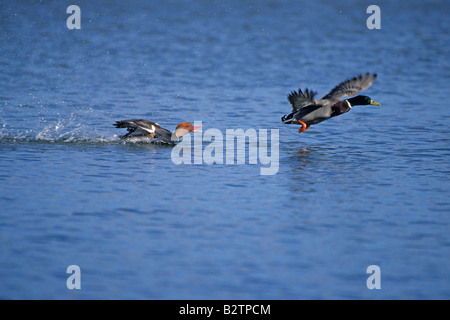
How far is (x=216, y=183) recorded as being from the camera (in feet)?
41.8

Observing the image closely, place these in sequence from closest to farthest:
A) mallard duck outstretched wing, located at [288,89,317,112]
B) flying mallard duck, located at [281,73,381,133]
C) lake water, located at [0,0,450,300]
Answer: lake water, located at [0,0,450,300] < mallard duck outstretched wing, located at [288,89,317,112] < flying mallard duck, located at [281,73,381,133]

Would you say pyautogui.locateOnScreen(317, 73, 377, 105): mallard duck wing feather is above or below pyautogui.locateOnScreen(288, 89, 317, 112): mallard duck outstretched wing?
above

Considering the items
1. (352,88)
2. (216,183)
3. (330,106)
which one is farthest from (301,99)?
(216,183)

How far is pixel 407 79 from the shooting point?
25.2 metres

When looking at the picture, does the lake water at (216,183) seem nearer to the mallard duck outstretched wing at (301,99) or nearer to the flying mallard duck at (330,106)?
the flying mallard duck at (330,106)

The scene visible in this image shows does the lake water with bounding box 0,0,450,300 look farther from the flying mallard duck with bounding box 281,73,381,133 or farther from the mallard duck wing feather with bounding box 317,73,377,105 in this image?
the mallard duck wing feather with bounding box 317,73,377,105

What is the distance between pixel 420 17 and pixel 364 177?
31.2 meters

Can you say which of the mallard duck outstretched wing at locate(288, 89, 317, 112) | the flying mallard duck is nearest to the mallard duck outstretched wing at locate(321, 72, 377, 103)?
the flying mallard duck

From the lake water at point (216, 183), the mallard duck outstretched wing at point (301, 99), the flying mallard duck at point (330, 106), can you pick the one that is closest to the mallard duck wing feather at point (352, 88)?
the flying mallard duck at point (330, 106)

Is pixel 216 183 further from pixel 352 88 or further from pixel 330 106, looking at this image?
pixel 352 88

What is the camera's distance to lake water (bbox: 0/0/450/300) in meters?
8.84

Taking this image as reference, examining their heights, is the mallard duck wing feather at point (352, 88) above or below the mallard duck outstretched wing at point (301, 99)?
above

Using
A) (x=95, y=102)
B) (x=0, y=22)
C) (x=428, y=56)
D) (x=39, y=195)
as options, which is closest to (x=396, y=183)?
(x=39, y=195)

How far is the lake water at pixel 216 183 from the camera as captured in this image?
8.84m
